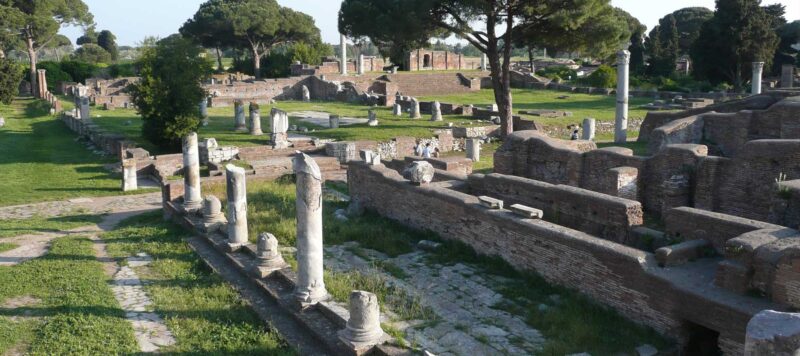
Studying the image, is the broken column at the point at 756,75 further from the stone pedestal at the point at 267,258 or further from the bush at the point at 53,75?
the bush at the point at 53,75

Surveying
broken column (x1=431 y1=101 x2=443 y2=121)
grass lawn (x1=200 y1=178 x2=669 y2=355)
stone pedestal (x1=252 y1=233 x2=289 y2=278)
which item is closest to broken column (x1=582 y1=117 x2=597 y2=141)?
broken column (x1=431 y1=101 x2=443 y2=121)

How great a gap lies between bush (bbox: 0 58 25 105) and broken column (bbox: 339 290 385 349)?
3483 cm

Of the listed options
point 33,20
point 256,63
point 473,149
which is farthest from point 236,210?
point 256,63

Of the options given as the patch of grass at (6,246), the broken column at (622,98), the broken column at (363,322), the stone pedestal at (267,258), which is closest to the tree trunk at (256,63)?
the broken column at (622,98)

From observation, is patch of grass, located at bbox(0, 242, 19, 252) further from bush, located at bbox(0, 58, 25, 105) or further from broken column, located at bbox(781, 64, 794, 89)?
broken column, located at bbox(781, 64, 794, 89)

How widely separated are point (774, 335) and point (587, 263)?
17.7ft

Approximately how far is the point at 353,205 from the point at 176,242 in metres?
4.20

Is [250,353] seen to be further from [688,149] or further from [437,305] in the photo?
[688,149]

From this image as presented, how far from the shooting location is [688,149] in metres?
13.3

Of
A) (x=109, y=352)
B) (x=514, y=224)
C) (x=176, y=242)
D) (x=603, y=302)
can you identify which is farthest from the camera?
(x=176, y=242)

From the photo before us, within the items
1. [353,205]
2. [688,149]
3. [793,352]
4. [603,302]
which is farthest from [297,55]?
[793,352]

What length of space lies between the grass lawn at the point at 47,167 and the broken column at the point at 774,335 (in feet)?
53.7

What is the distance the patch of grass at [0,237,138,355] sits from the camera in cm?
800

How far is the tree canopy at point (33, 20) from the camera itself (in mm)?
43250
